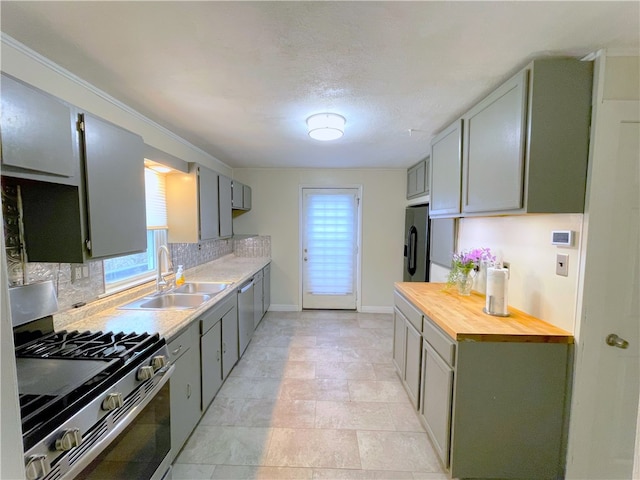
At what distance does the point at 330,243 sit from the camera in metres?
4.70

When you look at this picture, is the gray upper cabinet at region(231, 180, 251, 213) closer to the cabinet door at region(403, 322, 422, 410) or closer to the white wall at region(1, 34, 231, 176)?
the white wall at region(1, 34, 231, 176)

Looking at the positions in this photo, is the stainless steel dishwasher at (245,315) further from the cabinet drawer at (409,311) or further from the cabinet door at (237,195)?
the cabinet drawer at (409,311)

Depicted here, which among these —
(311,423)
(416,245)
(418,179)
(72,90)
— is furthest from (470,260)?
(72,90)

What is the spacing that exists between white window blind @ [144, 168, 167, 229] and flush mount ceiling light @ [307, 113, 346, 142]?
1.51 m

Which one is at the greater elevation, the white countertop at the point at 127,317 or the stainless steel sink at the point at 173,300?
the white countertop at the point at 127,317

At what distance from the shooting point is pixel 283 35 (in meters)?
1.26

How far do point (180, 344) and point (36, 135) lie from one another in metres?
1.28

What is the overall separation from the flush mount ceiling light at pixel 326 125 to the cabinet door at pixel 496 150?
0.94 m

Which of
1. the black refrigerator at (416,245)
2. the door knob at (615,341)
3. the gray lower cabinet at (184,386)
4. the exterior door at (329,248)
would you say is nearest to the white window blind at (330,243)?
the exterior door at (329,248)

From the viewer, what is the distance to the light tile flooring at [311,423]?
1758 millimetres

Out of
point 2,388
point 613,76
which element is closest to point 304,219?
point 613,76

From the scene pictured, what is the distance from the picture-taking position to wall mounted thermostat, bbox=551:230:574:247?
1.51m

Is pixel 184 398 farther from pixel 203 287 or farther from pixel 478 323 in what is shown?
pixel 478 323

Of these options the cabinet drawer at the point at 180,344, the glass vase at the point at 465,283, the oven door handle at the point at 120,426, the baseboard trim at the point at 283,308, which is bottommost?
the baseboard trim at the point at 283,308
